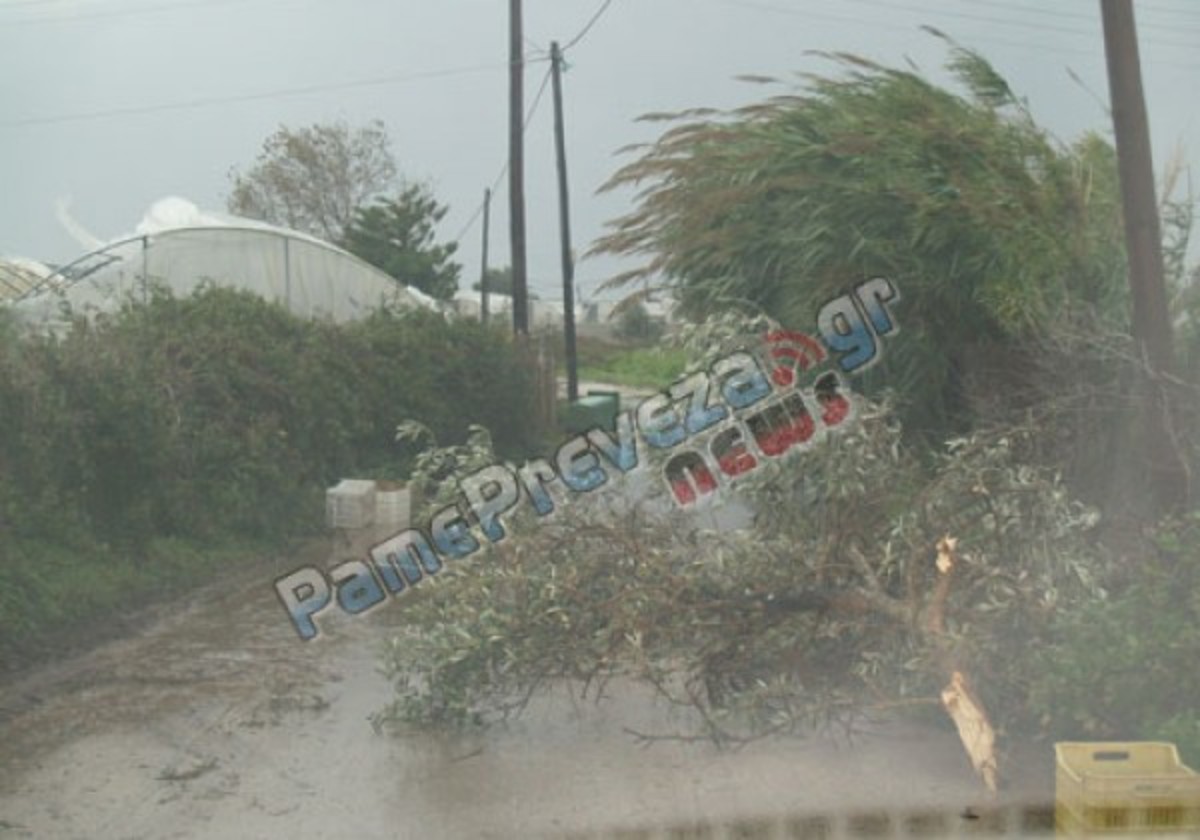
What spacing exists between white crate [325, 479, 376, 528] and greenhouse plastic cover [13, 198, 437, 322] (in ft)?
9.89

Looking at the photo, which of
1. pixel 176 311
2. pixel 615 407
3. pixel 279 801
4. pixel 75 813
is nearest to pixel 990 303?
pixel 279 801

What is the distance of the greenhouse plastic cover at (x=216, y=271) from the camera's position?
606 inches

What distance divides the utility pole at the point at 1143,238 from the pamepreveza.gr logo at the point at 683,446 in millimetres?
1627

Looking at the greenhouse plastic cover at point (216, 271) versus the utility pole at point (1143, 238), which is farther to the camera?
the greenhouse plastic cover at point (216, 271)

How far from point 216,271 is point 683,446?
1111cm

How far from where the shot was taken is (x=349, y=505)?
14664 millimetres

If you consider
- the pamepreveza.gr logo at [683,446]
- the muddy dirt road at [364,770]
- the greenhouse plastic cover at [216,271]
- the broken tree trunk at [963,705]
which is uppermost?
the greenhouse plastic cover at [216,271]

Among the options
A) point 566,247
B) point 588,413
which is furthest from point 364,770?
point 566,247

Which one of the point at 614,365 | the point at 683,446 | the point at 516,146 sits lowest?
the point at 614,365

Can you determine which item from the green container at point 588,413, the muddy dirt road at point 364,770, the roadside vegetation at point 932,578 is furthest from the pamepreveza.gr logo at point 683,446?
the green container at point 588,413

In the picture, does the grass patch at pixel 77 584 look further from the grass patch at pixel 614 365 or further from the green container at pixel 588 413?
the grass patch at pixel 614 365

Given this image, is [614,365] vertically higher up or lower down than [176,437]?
lower down

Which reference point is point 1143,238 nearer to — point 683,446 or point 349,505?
point 683,446

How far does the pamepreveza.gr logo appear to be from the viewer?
773 centimetres
